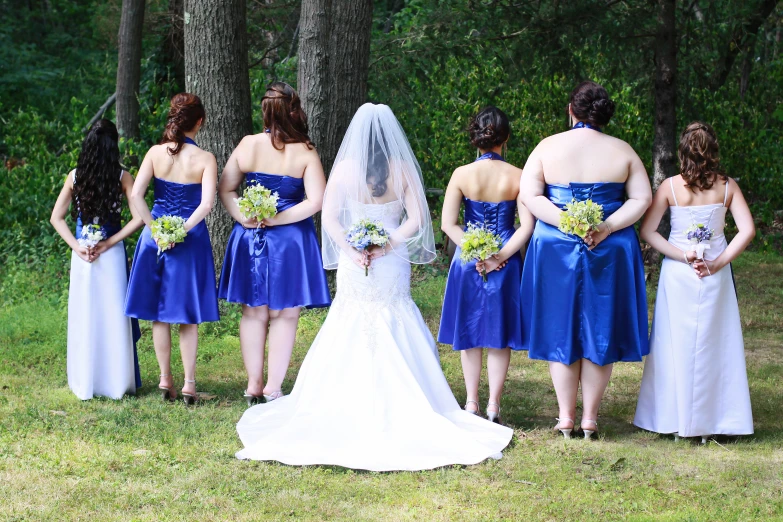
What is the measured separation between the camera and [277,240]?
6.42 metres

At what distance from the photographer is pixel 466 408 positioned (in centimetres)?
618

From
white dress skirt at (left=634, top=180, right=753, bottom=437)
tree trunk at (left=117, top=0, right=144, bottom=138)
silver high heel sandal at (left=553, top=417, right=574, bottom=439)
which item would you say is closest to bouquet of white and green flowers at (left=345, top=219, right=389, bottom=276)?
silver high heel sandal at (left=553, top=417, right=574, bottom=439)

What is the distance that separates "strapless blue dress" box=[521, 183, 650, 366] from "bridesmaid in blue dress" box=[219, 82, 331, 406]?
5.23 ft

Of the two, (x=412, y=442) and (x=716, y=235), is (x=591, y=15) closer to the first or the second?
(x=716, y=235)

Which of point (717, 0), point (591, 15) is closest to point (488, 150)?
point (591, 15)

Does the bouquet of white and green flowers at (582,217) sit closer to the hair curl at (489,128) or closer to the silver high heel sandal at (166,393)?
the hair curl at (489,128)

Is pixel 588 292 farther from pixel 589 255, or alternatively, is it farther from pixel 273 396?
pixel 273 396

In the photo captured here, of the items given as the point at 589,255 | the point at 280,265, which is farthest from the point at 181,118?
the point at 589,255

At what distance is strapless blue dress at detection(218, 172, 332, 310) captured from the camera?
6.42 m

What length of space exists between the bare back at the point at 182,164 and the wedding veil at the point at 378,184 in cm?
104

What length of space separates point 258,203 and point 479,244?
1555 millimetres

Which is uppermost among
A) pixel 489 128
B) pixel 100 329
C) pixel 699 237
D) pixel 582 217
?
pixel 489 128

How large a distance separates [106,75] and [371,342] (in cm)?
1630

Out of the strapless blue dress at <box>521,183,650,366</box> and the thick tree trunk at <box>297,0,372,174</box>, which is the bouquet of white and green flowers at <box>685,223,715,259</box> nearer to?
the strapless blue dress at <box>521,183,650,366</box>
